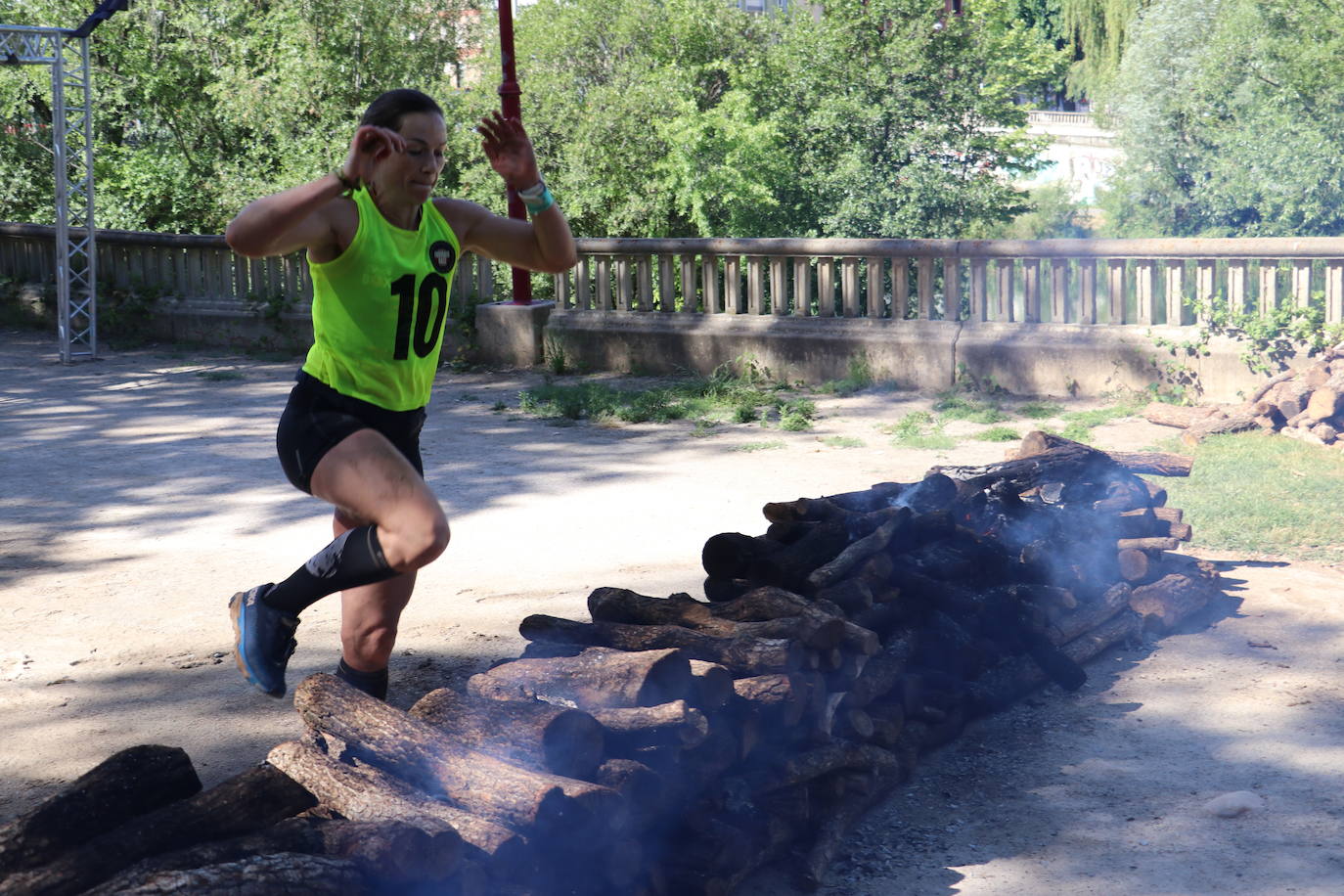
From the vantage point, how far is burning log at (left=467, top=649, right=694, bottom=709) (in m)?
3.66

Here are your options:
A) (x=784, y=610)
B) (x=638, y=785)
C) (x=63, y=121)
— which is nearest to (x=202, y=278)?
(x=63, y=121)

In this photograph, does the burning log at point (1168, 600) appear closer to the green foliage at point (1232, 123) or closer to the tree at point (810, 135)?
the tree at point (810, 135)

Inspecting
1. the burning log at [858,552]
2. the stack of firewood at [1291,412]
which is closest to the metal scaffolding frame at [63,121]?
the stack of firewood at [1291,412]

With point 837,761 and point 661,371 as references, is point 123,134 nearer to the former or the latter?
point 661,371

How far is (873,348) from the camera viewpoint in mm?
12008

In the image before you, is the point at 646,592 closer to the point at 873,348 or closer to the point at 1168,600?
the point at 1168,600

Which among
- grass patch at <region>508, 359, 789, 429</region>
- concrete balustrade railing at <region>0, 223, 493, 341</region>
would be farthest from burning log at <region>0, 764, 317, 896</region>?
concrete balustrade railing at <region>0, 223, 493, 341</region>

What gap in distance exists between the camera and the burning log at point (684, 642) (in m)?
3.91

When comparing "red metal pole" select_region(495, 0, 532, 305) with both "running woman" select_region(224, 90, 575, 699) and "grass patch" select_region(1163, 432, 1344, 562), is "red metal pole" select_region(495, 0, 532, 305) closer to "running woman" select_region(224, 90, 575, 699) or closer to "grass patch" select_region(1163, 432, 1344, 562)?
"grass patch" select_region(1163, 432, 1344, 562)

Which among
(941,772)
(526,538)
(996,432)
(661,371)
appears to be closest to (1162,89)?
(661,371)

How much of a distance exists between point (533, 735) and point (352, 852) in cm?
60

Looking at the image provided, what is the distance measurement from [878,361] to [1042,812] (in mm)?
8212

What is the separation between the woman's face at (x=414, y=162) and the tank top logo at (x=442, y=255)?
0.54 feet

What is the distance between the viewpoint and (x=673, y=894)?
342cm
